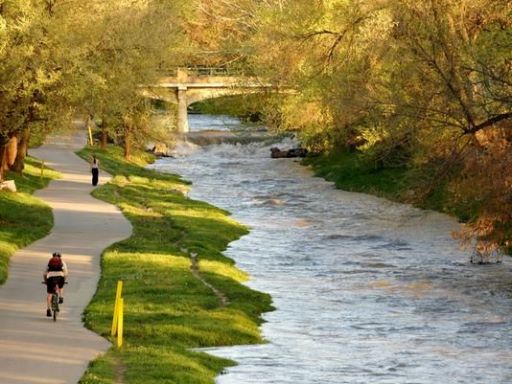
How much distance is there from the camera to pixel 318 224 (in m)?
52.2

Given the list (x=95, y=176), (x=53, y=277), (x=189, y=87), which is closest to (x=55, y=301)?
(x=53, y=277)

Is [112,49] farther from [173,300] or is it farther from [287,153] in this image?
[287,153]

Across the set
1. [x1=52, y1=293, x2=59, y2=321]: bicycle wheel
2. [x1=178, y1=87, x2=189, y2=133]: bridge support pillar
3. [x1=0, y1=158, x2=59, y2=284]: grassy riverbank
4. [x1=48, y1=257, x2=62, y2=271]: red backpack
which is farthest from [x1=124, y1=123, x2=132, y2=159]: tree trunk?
[x1=52, y1=293, x2=59, y2=321]: bicycle wheel

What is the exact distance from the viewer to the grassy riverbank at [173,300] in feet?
81.5

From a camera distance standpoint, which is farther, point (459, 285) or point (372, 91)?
point (372, 91)

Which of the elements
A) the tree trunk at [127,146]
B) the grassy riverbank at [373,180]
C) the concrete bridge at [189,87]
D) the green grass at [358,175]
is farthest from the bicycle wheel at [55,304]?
the concrete bridge at [189,87]

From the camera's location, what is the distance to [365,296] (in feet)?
113

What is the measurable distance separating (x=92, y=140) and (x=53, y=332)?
6223 centimetres

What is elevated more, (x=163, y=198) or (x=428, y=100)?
(x=428, y=100)

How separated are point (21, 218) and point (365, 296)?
16390 millimetres

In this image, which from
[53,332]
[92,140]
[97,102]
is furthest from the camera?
[92,140]

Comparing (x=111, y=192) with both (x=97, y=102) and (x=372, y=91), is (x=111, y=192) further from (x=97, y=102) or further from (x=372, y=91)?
(x=372, y=91)

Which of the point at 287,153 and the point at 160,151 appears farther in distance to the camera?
the point at 160,151

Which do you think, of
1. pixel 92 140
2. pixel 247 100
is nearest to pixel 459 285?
pixel 247 100
